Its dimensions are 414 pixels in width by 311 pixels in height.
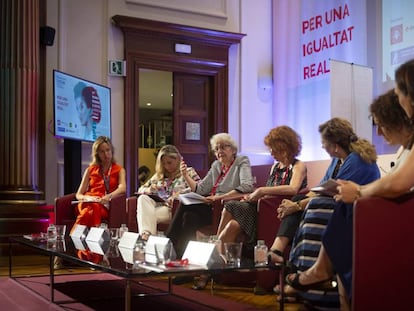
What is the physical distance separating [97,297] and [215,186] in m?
1.30

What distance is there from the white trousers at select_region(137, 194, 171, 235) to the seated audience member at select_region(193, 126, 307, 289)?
0.76 m

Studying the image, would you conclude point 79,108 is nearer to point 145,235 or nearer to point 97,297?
point 145,235

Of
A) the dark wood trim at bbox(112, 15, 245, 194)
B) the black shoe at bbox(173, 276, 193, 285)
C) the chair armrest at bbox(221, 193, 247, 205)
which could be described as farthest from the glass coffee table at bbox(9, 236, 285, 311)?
the dark wood trim at bbox(112, 15, 245, 194)

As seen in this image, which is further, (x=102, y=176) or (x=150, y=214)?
(x=102, y=176)

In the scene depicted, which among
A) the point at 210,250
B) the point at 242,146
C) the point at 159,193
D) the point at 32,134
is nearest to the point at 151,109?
the point at 242,146

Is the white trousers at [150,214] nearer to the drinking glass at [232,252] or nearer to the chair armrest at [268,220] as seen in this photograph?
the chair armrest at [268,220]

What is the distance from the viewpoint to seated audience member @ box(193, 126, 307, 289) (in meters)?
3.51

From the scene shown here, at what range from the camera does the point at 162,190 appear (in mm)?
4500

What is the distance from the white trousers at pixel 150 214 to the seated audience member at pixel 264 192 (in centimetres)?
76

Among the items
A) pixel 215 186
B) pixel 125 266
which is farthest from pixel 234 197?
pixel 125 266

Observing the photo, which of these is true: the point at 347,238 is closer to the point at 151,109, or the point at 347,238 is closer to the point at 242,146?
the point at 242,146

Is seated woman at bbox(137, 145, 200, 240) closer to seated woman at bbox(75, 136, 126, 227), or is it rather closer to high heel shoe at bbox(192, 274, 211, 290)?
seated woman at bbox(75, 136, 126, 227)

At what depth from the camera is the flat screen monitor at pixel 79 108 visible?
5.25 metres

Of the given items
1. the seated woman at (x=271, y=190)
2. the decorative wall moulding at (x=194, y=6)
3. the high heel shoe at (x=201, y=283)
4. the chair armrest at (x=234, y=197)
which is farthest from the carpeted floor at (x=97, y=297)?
the decorative wall moulding at (x=194, y=6)
